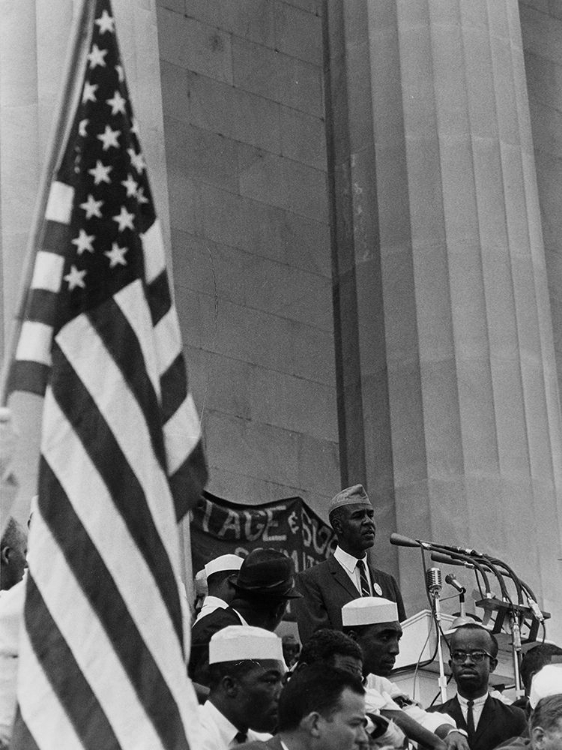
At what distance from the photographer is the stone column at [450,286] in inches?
671

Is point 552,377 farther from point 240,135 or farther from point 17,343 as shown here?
point 17,343

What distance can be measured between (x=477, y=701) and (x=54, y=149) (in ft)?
16.6

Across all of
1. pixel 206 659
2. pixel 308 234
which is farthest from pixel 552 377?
pixel 206 659

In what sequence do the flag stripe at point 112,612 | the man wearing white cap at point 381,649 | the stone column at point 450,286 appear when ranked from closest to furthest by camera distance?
the flag stripe at point 112,612 < the man wearing white cap at point 381,649 < the stone column at point 450,286

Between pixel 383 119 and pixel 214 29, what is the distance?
440 cm

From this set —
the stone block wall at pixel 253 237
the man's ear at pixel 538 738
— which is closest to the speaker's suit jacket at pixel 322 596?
the man's ear at pixel 538 738

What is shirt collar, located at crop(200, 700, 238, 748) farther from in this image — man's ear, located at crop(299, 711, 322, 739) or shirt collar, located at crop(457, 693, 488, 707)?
shirt collar, located at crop(457, 693, 488, 707)

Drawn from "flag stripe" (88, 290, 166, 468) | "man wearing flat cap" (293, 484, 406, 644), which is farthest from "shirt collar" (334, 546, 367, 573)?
"flag stripe" (88, 290, 166, 468)

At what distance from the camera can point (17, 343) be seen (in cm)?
726

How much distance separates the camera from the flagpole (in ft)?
23.8

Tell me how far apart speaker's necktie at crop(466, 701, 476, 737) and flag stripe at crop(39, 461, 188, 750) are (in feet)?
14.6

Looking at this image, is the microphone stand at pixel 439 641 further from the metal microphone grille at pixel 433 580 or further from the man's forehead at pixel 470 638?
the man's forehead at pixel 470 638

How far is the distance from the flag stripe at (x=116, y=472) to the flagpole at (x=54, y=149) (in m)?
0.20

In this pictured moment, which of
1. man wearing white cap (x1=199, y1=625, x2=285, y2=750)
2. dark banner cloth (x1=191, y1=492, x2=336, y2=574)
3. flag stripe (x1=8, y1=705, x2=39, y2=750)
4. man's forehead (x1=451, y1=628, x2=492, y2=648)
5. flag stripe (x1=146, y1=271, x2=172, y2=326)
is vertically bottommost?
flag stripe (x1=8, y1=705, x2=39, y2=750)
